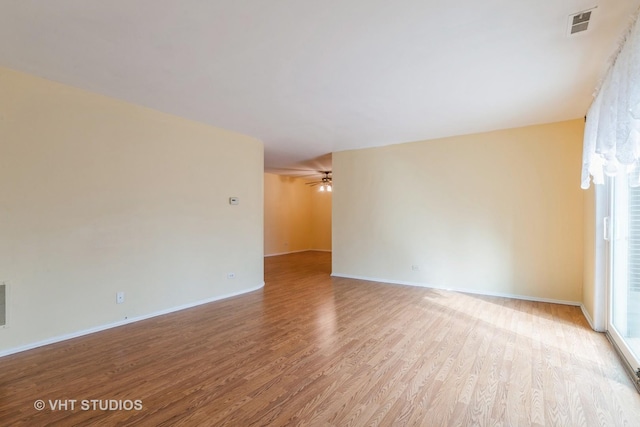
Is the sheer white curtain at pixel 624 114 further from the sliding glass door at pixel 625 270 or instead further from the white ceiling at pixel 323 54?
the sliding glass door at pixel 625 270

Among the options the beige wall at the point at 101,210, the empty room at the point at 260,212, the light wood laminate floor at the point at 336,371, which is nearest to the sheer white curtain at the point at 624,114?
the empty room at the point at 260,212

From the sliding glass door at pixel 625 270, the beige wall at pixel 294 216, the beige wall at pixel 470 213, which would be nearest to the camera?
the sliding glass door at pixel 625 270

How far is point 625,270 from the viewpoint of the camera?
9.16 ft

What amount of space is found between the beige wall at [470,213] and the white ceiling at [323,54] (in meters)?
0.84

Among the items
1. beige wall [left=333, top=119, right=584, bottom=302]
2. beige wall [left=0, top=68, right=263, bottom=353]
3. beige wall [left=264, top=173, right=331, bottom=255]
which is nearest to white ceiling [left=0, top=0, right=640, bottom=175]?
beige wall [left=0, top=68, right=263, bottom=353]

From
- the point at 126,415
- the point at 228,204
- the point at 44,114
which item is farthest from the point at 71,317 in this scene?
the point at 228,204

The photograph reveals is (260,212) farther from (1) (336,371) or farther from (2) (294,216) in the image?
(2) (294,216)

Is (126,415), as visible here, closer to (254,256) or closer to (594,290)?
(254,256)

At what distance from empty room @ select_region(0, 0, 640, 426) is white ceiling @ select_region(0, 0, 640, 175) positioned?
0.07ft

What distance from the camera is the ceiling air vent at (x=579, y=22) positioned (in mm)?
1960

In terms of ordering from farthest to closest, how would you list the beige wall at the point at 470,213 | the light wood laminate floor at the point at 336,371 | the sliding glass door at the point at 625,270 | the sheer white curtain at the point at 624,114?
the beige wall at the point at 470,213 → the sliding glass door at the point at 625,270 → the light wood laminate floor at the point at 336,371 → the sheer white curtain at the point at 624,114

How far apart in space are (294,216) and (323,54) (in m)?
7.86

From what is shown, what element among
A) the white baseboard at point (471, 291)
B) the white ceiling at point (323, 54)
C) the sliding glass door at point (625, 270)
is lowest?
the white baseboard at point (471, 291)

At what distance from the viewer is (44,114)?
2.91m
